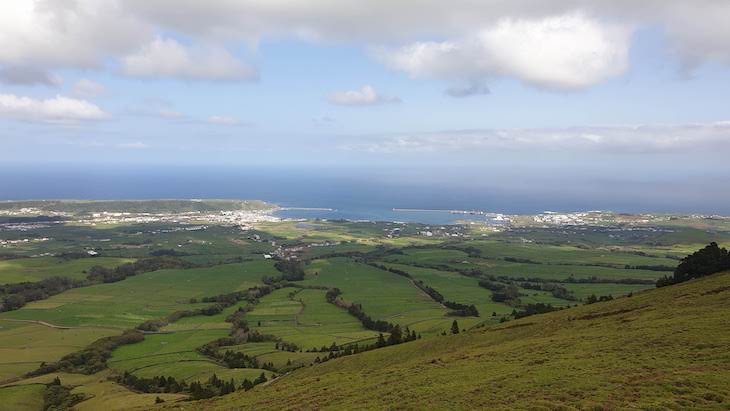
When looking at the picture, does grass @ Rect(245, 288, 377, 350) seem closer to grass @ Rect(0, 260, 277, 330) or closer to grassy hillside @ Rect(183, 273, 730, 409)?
grass @ Rect(0, 260, 277, 330)

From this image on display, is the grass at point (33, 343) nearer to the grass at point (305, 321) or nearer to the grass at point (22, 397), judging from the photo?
the grass at point (22, 397)

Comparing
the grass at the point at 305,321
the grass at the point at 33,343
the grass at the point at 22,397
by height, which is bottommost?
the grass at the point at 33,343

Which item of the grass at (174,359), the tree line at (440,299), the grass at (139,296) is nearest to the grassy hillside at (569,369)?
the grass at (174,359)

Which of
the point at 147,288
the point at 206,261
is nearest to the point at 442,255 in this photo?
the point at 206,261

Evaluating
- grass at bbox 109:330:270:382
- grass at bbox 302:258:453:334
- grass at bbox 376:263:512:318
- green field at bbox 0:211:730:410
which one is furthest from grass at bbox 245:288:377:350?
grass at bbox 376:263:512:318

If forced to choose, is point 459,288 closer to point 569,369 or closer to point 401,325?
point 401,325

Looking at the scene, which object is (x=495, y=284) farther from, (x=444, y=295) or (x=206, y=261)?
(x=206, y=261)

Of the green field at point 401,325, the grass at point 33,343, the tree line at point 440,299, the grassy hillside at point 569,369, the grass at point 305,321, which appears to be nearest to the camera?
the grassy hillside at point 569,369
